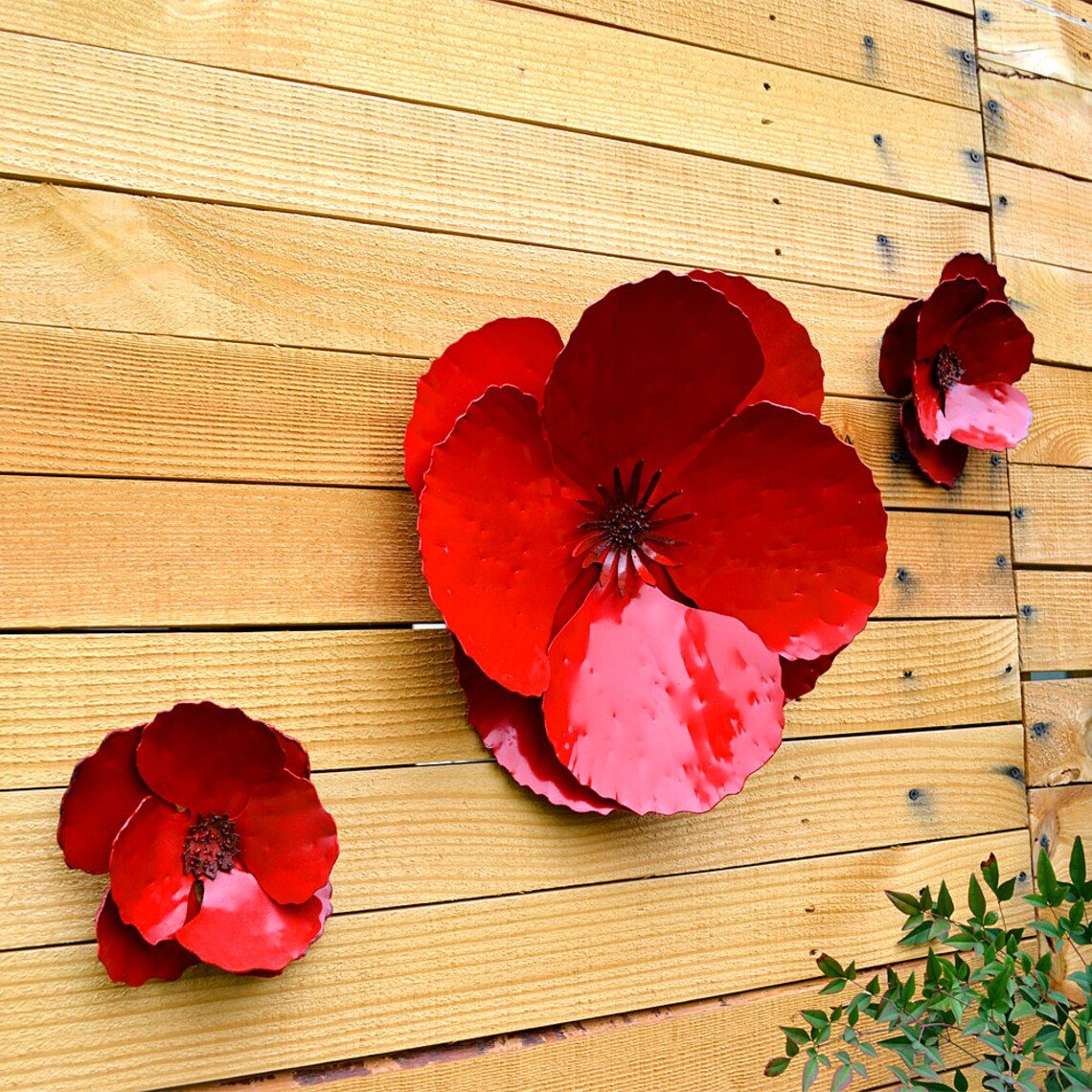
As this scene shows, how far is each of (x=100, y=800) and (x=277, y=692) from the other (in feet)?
0.46

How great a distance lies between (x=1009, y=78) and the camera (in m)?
1.10

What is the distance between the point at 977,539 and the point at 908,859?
0.31 metres

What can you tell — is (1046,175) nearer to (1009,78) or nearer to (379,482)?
(1009,78)

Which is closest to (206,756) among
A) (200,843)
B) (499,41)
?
(200,843)

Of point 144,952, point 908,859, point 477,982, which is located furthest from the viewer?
point 908,859

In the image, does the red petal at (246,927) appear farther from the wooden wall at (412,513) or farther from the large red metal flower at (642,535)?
the large red metal flower at (642,535)

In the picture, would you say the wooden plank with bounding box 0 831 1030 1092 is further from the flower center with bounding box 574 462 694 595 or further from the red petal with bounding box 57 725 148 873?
the flower center with bounding box 574 462 694 595

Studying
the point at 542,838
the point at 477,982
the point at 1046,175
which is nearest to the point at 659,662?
the point at 542,838

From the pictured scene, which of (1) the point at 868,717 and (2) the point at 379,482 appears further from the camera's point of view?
(1) the point at 868,717

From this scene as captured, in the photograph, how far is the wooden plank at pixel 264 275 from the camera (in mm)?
705

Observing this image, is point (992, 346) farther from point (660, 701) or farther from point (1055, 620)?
point (660, 701)

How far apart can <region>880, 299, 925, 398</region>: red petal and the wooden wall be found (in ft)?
0.09

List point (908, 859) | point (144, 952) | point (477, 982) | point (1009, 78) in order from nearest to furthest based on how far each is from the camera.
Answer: point (144, 952), point (477, 982), point (908, 859), point (1009, 78)

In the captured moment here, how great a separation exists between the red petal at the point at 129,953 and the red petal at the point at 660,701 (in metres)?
0.29
